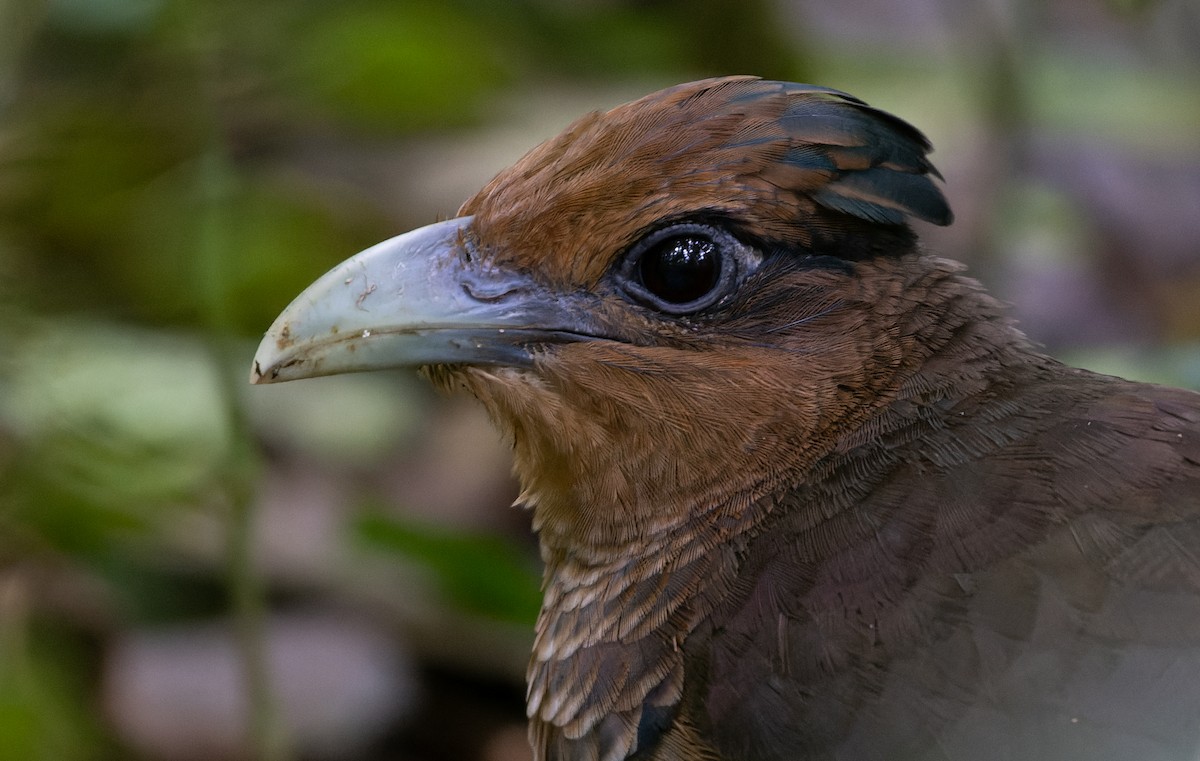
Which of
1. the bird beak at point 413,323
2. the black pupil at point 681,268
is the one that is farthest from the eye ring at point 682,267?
the bird beak at point 413,323

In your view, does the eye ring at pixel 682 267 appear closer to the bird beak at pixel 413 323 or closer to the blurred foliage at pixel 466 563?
the bird beak at pixel 413 323

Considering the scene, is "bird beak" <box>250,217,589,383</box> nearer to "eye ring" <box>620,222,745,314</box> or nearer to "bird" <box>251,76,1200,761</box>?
"bird" <box>251,76,1200,761</box>

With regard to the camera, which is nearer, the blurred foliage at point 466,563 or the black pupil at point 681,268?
the black pupil at point 681,268

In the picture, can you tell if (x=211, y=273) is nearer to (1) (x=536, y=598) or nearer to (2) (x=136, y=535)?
(2) (x=136, y=535)

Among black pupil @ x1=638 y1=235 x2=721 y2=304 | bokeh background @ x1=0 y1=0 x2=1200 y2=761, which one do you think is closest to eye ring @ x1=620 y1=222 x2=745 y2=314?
black pupil @ x1=638 y1=235 x2=721 y2=304

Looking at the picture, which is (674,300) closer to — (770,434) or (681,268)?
(681,268)

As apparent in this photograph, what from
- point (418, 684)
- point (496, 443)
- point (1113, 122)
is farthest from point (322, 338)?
point (1113, 122)

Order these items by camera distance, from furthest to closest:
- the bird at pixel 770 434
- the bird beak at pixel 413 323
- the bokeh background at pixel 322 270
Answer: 1. the bokeh background at pixel 322 270
2. the bird beak at pixel 413 323
3. the bird at pixel 770 434

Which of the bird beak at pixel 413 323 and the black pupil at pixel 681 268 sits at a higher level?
the black pupil at pixel 681 268
